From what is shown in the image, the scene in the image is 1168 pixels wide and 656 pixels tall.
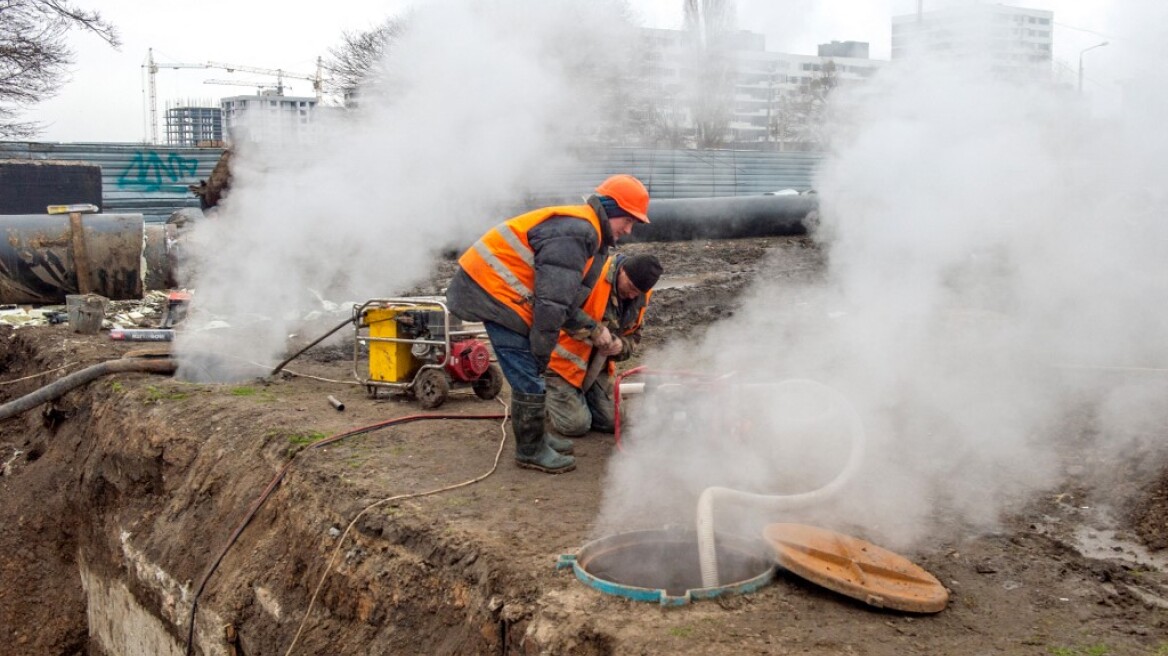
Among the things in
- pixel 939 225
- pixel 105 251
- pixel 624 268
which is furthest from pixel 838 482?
pixel 105 251

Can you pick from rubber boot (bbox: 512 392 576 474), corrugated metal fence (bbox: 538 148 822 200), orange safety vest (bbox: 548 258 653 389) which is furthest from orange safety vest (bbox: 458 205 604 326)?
corrugated metal fence (bbox: 538 148 822 200)

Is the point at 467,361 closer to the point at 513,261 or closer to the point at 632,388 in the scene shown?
the point at 632,388

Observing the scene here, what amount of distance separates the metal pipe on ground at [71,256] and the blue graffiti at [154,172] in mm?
7886

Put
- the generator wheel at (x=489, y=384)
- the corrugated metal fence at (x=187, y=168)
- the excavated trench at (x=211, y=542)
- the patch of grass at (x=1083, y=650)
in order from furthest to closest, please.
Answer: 1. the corrugated metal fence at (x=187, y=168)
2. the generator wheel at (x=489, y=384)
3. the excavated trench at (x=211, y=542)
4. the patch of grass at (x=1083, y=650)

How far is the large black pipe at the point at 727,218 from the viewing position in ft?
52.2

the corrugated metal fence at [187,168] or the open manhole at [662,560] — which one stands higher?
the corrugated metal fence at [187,168]

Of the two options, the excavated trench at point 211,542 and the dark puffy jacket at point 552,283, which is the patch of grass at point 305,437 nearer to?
the excavated trench at point 211,542

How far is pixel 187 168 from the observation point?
18.7 meters

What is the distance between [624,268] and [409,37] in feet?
13.3

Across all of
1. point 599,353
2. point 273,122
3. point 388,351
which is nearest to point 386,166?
point 273,122

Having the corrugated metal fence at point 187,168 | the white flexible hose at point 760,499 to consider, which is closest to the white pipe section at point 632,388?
the white flexible hose at point 760,499

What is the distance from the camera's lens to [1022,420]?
5.50m

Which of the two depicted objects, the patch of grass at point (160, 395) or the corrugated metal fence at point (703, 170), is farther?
the corrugated metal fence at point (703, 170)

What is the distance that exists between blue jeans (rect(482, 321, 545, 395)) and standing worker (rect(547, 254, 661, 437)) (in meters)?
0.43
